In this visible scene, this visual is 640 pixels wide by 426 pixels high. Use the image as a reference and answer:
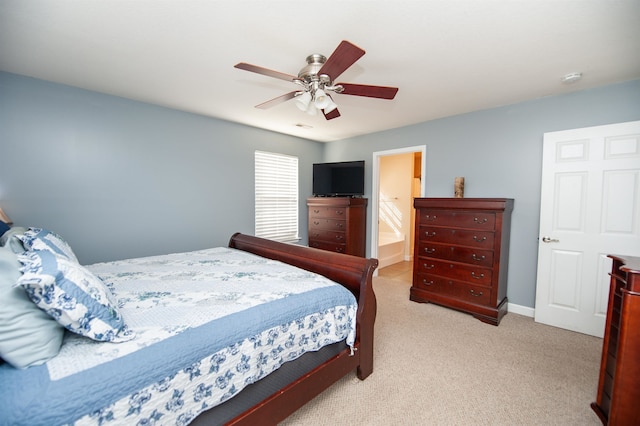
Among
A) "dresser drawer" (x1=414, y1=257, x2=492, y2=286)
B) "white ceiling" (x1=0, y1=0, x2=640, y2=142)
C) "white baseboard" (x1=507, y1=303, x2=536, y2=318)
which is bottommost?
"white baseboard" (x1=507, y1=303, x2=536, y2=318)

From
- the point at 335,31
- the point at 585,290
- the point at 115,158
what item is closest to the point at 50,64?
the point at 115,158

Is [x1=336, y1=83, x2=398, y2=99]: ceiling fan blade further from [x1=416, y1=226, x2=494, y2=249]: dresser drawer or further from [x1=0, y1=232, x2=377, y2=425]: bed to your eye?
[x1=416, y1=226, x2=494, y2=249]: dresser drawer

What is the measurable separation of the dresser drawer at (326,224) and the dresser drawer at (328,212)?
0.07m

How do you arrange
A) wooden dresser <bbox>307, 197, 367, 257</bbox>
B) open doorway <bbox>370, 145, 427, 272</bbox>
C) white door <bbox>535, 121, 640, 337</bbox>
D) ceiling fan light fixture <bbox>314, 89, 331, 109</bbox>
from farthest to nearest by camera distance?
open doorway <bbox>370, 145, 427, 272</bbox>
wooden dresser <bbox>307, 197, 367, 257</bbox>
white door <bbox>535, 121, 640, 337</bbox>
ceiling fan light fixture <bbox>314, 89, 331, 109</bbox>

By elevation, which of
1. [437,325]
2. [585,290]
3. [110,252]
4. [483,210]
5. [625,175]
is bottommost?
[437,325]

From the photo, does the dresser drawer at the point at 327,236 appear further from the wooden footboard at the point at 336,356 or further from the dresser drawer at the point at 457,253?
the wooden footboard at the point at 336,356

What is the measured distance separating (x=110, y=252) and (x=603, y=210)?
5.12 m

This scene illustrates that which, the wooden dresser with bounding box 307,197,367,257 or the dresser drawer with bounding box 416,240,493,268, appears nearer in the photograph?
the dresser drawer with bounding box 416,240,493,268

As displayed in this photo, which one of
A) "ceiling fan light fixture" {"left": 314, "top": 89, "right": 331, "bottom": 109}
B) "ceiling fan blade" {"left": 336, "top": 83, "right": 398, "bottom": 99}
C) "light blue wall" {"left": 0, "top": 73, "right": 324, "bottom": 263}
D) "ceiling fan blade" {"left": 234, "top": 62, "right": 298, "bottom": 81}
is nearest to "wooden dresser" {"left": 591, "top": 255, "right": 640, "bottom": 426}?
"ceiling fan blade" {"left": 336, "top": 83, "right": 398, "bottom": 99}

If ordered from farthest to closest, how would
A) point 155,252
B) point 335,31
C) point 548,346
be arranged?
1. point 155,252
2. point 548,346
3. point 335,31

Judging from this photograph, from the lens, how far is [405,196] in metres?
5.82

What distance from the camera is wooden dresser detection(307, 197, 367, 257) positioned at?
13.9 ft

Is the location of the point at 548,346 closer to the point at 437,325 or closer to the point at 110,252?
the point at 437,325

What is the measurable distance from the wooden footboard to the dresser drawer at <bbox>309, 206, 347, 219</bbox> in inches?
74.6
